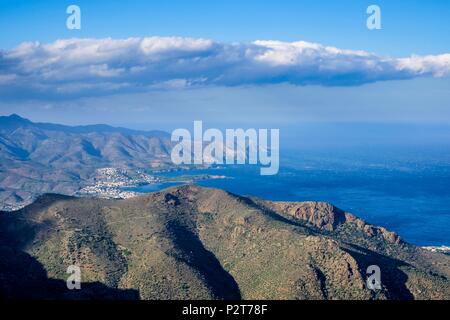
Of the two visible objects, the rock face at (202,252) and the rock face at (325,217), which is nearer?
the rock face at (202,252)

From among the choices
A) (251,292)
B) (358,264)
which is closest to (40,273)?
(251,292)

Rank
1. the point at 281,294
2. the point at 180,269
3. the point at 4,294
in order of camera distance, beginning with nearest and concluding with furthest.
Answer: the point at 4,294 → the point at 281,294 → the point at 180,269

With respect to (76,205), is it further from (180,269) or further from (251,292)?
(251,292)

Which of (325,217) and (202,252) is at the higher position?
(325,217)

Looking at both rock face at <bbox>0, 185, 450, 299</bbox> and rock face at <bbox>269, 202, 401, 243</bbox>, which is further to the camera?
rock face at <bbox>269, 202, 401, 243</bbox>

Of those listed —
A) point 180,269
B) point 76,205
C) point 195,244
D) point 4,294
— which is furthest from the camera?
point 76,205

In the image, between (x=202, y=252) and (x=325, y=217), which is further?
(x=325, y=217)

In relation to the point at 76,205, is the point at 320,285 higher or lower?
lower
